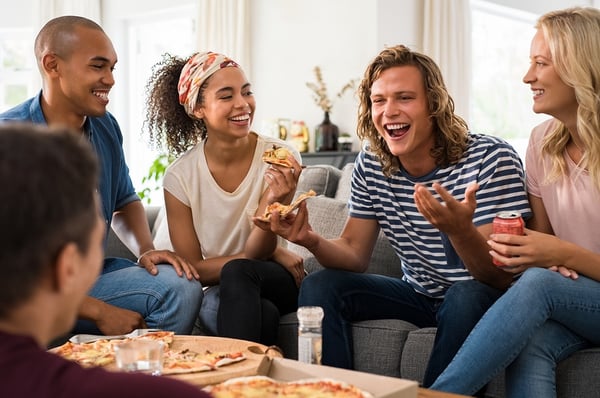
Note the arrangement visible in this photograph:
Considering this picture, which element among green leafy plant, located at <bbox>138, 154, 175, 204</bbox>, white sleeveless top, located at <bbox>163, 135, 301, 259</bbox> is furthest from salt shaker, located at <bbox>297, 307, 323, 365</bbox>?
green leafy plant, located at <bbox>138, 154, 175, 204</bbox>

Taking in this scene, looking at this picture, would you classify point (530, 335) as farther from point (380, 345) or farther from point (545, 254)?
point (380, 345)

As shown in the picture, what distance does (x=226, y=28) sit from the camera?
7.15 metres

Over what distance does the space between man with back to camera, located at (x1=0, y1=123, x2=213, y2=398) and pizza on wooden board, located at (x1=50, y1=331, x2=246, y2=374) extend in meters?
0.81

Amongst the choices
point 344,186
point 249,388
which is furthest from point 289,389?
point 344,186

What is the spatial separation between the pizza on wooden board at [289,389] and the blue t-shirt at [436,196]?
3.64ft

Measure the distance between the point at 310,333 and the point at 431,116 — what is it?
113cm

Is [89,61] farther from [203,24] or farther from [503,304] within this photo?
[203,24]

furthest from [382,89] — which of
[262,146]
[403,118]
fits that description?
[262,146]

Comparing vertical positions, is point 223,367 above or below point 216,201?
below

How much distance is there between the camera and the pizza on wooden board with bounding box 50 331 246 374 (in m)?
1.72

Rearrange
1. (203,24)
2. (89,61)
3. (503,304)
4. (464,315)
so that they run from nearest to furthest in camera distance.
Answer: (503,304), (464,315), (89,61), (203,24)

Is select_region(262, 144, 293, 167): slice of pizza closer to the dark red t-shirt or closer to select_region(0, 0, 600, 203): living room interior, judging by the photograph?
the dark red t-shirt

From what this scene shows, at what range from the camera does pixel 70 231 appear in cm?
87

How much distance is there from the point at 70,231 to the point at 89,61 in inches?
82.8
